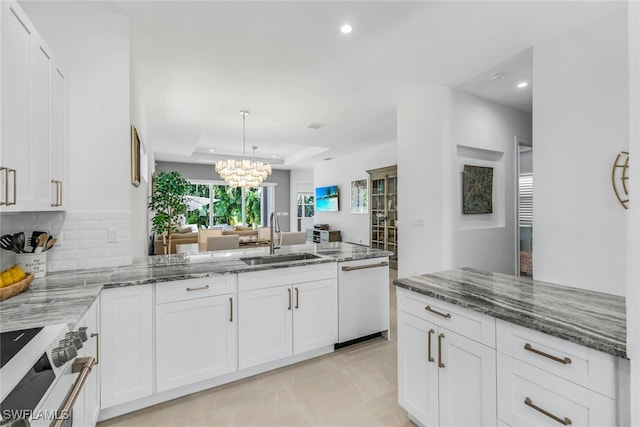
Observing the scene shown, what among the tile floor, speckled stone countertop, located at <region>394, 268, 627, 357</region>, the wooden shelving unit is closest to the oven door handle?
the tile floor

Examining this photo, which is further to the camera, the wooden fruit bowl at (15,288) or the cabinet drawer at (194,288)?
the cabinet drawer at (194,288)

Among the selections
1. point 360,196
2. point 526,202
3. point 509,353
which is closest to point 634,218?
point 509,353

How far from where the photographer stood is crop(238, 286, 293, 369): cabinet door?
2133 millimetres

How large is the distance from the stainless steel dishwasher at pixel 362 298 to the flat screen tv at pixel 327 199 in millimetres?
5564

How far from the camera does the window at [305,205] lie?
10.6 m

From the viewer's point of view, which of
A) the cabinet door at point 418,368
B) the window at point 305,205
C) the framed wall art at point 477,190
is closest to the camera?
the cabinet door at point 418,368

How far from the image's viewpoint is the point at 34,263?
1793 millimetres

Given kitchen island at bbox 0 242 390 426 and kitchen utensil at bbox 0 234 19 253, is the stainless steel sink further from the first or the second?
kitchen utensil at bbox 0 234 19 253

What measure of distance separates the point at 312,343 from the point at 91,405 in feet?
4.74

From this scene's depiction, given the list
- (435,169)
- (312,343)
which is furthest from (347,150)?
(312,343)

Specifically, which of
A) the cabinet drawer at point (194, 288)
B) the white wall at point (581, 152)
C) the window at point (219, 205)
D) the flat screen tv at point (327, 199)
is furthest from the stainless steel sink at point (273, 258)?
the window at point (219, 205)

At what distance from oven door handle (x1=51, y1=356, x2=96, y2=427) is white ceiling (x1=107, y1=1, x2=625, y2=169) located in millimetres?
2246

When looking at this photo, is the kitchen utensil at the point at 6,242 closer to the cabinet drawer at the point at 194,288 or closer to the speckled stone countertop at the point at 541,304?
the cabinet drawer at the point at 194,288

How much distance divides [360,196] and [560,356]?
650 centimetres
